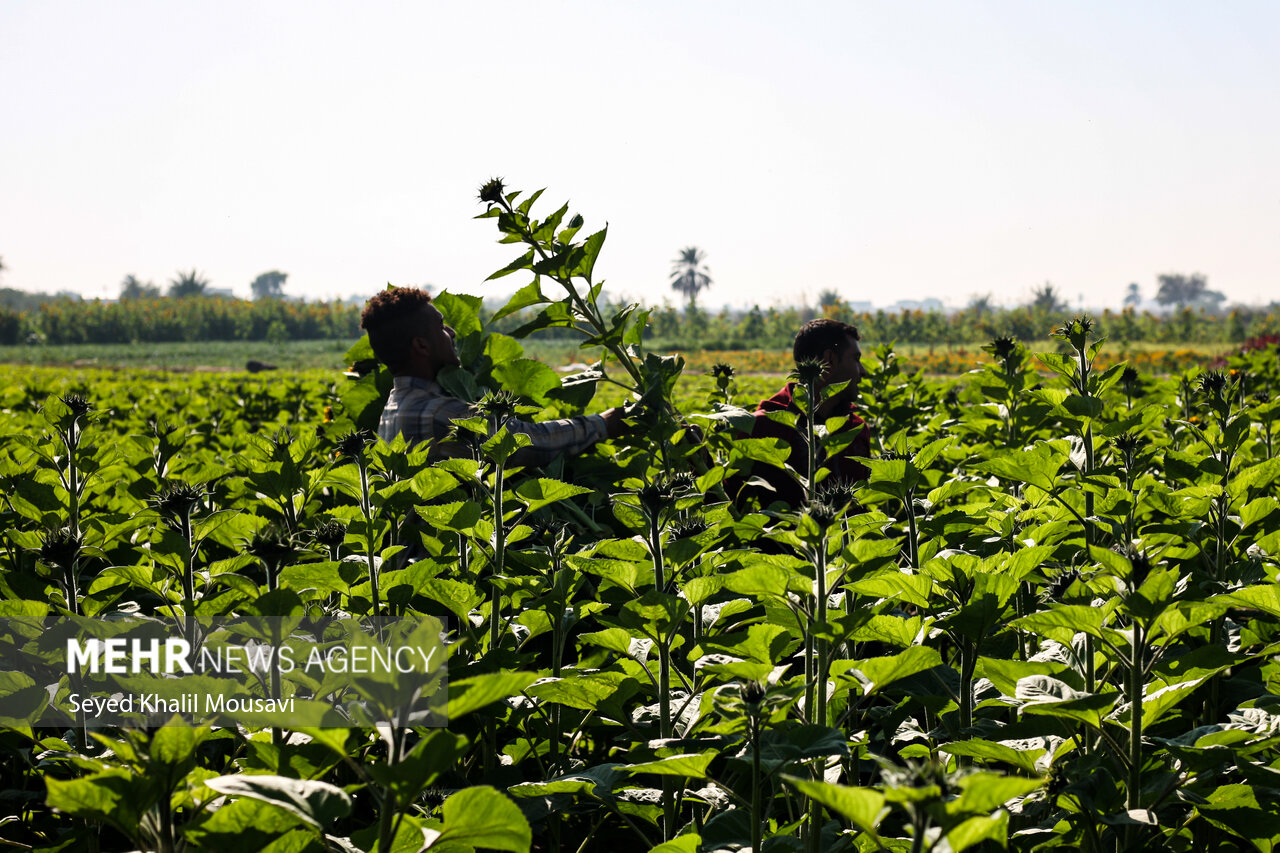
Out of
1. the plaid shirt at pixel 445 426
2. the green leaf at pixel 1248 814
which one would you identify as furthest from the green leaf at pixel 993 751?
the plaid shirt at pixel 445 426

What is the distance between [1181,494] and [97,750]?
224 cm

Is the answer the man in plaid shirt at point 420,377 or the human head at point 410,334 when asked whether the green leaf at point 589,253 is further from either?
the human head at point 410,334

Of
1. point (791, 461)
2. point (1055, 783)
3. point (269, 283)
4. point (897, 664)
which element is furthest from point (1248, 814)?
point (269, 283)

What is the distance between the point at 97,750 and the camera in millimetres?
1604

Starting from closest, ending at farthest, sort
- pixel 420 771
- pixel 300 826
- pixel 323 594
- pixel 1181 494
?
1. pixel 420 771
2. pixel 300 826
3. pixel 323 594
4. pixel 1181 494

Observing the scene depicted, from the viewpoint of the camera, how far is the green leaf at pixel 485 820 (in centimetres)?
97

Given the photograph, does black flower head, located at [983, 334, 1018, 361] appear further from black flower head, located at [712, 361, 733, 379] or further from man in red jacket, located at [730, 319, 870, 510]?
black flower head, located at [712, 361, 733, 379]

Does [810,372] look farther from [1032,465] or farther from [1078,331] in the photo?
[1078,331]

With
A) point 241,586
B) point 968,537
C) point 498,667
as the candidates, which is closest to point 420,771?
point 498,667

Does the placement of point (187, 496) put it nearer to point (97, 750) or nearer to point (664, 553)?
point (97, 750)

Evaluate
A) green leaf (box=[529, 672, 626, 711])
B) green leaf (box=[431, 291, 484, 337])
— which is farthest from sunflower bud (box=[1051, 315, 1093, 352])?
green leaf (box=[431, 291, 484, 337])

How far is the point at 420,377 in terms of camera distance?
3484 millimetres

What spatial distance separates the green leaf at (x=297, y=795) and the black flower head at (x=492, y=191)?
1762 millimetres

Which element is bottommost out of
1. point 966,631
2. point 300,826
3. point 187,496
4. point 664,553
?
point 300,826
